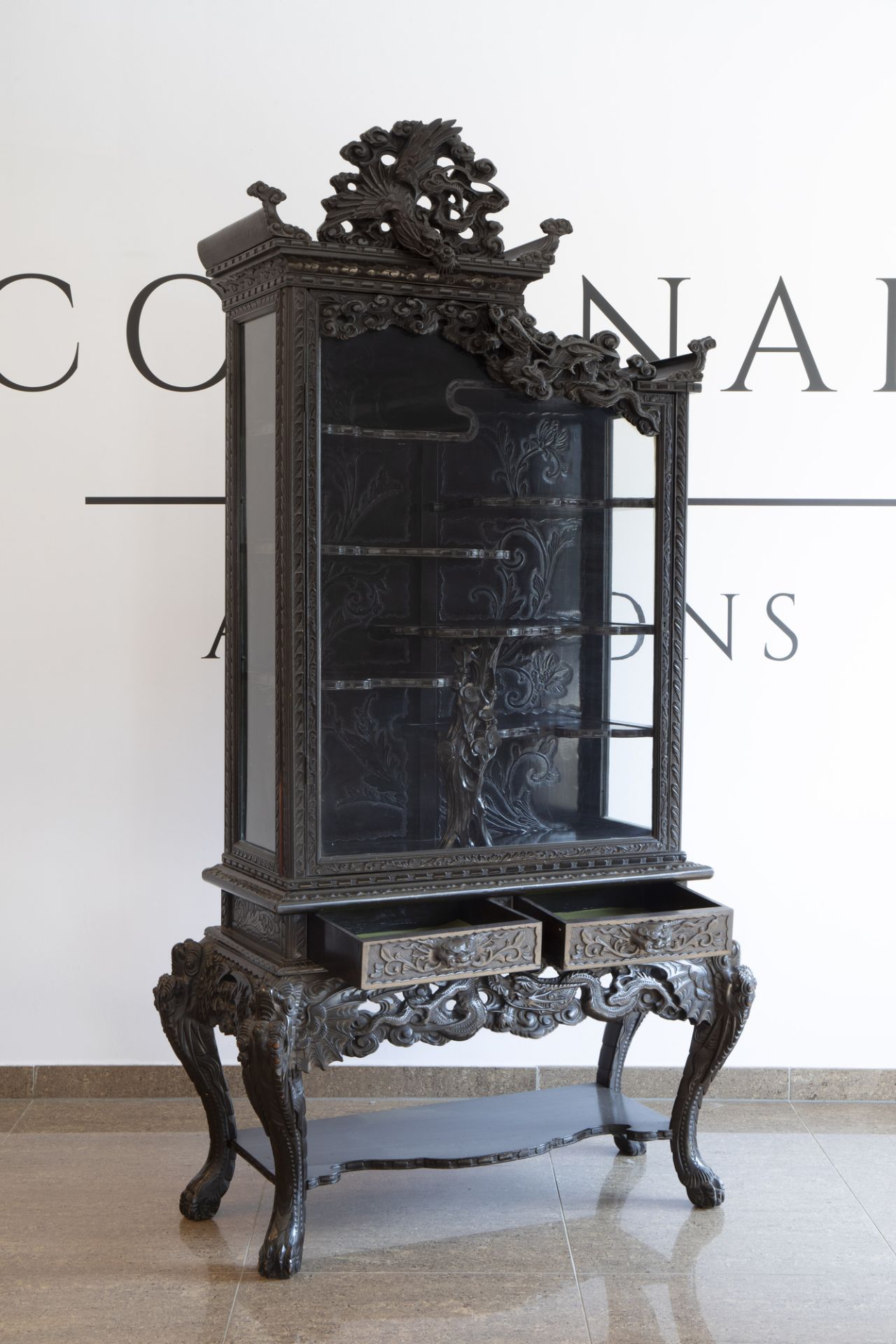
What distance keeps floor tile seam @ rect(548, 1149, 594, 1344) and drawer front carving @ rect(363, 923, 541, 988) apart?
2.10 feet

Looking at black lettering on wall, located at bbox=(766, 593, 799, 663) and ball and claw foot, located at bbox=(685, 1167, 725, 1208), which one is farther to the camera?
black lettering on wall, located at bbox=(766, 593, 799, 663)

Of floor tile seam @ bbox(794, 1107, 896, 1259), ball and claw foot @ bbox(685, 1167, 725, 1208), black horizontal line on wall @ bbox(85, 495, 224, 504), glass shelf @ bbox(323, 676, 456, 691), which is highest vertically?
black horizontal line on wall @ bbox(85, 495, 224, 504)

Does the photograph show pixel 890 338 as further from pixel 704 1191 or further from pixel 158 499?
pixel 704 1191

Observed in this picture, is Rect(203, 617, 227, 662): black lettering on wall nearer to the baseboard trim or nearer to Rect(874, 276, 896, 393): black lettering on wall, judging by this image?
the baseboard trim

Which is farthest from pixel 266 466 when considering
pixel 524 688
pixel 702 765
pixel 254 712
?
pixel 702 765

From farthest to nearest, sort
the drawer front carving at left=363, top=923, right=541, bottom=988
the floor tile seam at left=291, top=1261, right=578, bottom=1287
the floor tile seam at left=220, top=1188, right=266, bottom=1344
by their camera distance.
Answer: the floor tile seam at left=291, top=1261, right=578, bottom=1287, the drawer front carving at left=363, top=923, right=541, bottom=988, the floor tile seam at left=220, top=1188, right=266, bottom=1344

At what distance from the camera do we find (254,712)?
3.03m

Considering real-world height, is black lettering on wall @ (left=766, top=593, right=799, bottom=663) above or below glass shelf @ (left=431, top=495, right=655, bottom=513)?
below

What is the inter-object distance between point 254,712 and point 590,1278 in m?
1.38

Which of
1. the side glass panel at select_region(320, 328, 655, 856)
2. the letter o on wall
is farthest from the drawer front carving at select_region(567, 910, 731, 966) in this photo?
the letter o on wall

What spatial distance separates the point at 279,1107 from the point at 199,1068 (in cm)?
39

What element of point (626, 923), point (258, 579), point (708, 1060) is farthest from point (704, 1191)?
point (258, 579)

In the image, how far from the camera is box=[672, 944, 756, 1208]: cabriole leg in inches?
125

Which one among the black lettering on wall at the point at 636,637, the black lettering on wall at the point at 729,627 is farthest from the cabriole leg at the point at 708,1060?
the black lettering on wall at the point at 729,627
